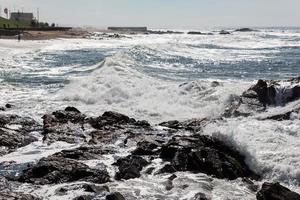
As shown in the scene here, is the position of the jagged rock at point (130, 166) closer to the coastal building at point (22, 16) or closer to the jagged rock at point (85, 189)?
the jagged rock at point (85, 189)

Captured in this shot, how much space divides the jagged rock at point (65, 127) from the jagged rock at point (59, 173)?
121 inches

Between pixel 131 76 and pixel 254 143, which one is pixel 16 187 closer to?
pixel 254 143

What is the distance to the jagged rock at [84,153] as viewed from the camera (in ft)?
42.3

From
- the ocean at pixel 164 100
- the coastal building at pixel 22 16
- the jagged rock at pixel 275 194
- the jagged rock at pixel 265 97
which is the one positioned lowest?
the ocean at pixel 164 100

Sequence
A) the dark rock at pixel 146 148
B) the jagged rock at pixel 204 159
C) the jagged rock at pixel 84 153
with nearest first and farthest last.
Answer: the jagged rock at pixel 204 159 < the jagged rock at pixel 84 153 < the dark rock at pixel 146 148

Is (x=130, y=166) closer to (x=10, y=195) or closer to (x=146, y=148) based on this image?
(x=146, y=148)

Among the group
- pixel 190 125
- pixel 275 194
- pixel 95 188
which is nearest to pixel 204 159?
pixel 275 194

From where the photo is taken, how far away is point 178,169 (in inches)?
482

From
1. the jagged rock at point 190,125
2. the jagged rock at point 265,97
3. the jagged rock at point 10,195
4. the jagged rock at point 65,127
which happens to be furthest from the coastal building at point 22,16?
the jagged rock at point 10,195

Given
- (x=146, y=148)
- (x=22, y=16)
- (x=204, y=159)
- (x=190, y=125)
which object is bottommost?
(x=190, y=125)

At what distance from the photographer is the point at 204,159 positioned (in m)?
12.4

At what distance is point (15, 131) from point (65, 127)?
1.63 metres

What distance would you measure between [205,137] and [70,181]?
4.80 m

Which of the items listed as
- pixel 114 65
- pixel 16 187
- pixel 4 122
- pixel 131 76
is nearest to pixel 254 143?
pixel 16 187
